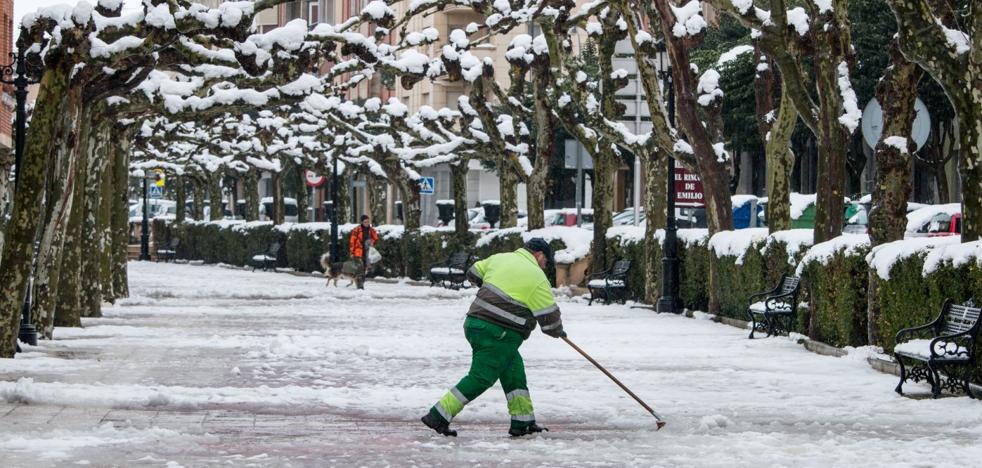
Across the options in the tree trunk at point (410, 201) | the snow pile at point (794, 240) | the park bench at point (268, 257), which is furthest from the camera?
the park bench at point (268, 257)

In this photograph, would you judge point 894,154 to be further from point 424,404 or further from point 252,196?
point 252,196

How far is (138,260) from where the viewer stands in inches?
3071

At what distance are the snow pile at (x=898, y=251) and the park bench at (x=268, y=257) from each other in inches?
1670

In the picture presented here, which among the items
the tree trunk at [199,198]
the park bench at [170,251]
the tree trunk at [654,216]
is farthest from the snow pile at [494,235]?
the tree trunk at [199,198]

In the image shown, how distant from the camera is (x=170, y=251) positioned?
74.6 metres

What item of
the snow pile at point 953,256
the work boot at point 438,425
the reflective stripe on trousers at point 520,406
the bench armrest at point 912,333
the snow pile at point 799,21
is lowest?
the work boot at point 438,425

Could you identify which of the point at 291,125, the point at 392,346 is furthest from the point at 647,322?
the point at 291,125

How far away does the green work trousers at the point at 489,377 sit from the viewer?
1272 cm

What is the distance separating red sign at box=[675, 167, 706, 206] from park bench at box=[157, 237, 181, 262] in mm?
42950

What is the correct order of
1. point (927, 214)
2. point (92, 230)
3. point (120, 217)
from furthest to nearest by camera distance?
1. point (927, 214)
2. point (120, 217)
3. point (92, 230)

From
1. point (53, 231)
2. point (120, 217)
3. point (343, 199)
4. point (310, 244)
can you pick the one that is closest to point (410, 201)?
point (310, 244)

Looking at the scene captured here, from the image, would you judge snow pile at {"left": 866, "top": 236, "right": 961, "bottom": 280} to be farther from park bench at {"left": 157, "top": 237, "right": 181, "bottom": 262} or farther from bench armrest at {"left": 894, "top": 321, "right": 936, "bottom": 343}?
park bench at {"left": 157, "top": 237, "right": 181, "bottom": 262}

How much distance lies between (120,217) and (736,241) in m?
12.6

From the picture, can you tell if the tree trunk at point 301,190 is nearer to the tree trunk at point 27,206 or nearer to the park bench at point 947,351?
the tree trunk at point 27,206
